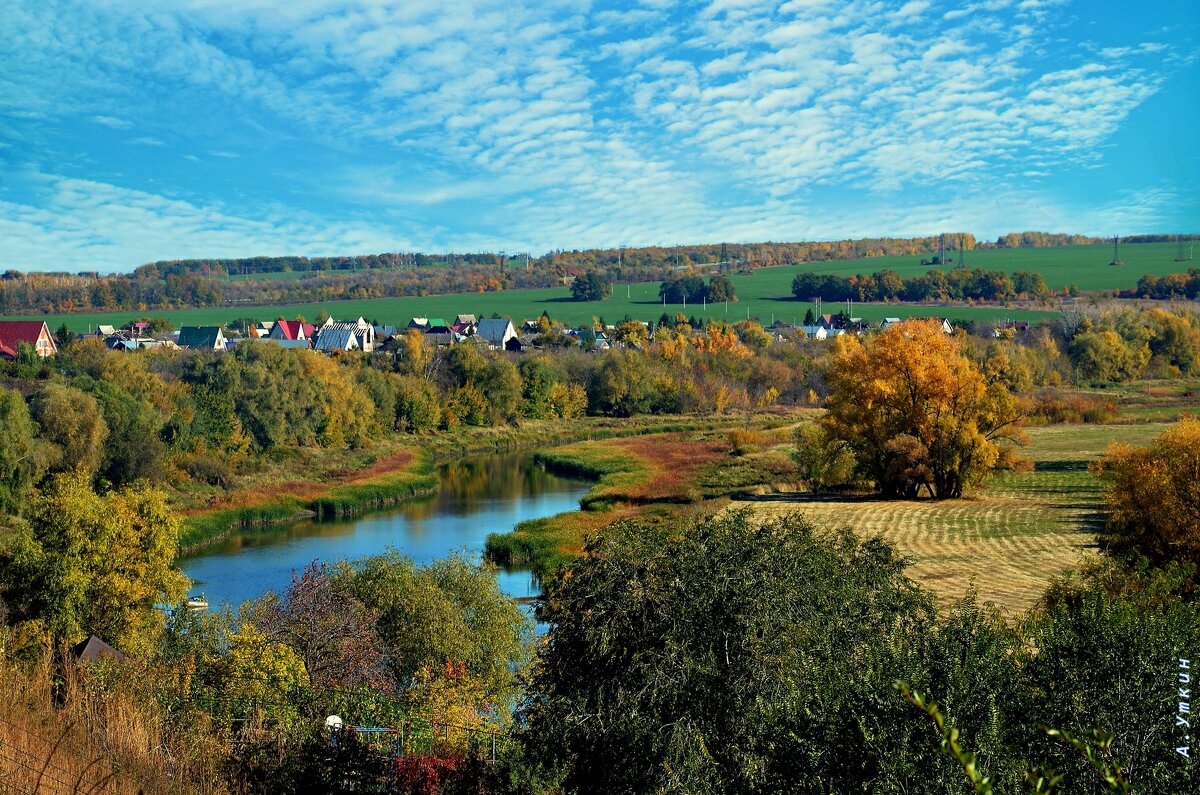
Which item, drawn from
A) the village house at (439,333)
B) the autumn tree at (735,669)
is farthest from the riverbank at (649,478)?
the village house at (439,333)

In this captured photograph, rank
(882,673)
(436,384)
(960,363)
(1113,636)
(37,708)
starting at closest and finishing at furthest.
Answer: (882,673), (1113,636), (37,708), (960,363), (436,384)

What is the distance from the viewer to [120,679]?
1441 cm

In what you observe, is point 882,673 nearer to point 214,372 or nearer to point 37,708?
point 37,708

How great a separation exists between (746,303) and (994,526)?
118 metres

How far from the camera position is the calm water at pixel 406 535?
31703 millimetres

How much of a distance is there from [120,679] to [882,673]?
1119 centimetres

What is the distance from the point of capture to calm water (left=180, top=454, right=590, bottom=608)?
1248 inches

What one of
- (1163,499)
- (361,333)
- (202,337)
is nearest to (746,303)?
(361,333)

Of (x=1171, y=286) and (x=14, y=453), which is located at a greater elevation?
(x=1171, y=286)

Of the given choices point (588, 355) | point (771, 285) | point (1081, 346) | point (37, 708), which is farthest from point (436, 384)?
point (771, 285)

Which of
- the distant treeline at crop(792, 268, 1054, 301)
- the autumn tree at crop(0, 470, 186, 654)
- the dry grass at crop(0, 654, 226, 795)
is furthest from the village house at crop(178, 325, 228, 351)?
the distant treeline at crop(792, 268, 1054, 301)

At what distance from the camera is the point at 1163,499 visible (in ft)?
65.9

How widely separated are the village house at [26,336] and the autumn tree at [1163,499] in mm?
61056

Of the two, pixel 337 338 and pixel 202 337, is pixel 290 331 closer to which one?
pixel 337 338
